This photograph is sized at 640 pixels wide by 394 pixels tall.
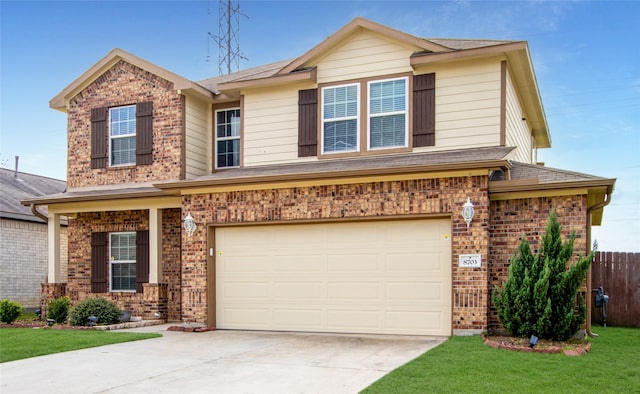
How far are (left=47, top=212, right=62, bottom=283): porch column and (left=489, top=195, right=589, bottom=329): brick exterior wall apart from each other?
1059 cm

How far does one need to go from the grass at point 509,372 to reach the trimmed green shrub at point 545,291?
654 millimetres

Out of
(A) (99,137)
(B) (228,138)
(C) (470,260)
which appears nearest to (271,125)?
(B) (228,138)

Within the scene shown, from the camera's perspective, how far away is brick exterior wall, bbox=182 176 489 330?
9883mm

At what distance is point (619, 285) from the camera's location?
509 inches

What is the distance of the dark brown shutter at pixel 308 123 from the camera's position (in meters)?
12.6

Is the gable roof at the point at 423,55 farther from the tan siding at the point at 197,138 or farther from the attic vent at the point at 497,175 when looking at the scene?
the attic vent at the point at 497,175

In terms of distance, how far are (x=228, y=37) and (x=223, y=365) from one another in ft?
47.3

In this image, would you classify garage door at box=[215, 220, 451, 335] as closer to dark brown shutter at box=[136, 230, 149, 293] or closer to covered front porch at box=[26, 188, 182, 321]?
covered front porch at box=[26, 188, 182, 321]

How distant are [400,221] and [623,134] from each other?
14.5 m

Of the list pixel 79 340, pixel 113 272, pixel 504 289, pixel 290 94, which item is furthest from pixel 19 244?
pixel 504 289

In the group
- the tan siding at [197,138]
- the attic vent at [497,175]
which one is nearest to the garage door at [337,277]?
the attic vent at [497,175]

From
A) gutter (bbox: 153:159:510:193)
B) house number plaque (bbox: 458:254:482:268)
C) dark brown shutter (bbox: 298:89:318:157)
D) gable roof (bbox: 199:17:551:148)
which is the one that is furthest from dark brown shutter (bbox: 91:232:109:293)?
house number plaque (bbox: 458:254:482:268)

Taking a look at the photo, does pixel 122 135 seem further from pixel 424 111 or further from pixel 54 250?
pixel 424 111

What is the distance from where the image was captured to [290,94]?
42.9ft
